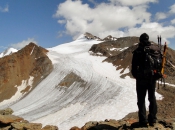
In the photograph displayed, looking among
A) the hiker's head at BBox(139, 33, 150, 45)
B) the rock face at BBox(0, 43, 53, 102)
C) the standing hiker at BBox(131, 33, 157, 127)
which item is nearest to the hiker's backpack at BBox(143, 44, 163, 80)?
the standing hiker at BBox(131, 33, 157, 127)

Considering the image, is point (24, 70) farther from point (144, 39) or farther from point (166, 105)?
point (144, 39)

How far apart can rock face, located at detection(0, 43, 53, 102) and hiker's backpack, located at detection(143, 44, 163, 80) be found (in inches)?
1743

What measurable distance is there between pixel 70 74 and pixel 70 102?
41.6 feet

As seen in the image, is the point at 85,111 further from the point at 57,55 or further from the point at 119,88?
the point at 57,55

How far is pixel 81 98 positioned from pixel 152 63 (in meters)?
27.9

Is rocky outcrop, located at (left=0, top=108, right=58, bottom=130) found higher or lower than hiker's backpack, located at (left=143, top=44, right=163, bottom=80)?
lower

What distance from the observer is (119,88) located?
35.3 metres

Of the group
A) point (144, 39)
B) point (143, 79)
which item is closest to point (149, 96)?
point (143, 79)

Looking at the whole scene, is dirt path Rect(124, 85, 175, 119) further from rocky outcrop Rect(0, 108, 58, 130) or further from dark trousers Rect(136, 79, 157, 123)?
dark trousers Rect(136, 79, 157, 123)

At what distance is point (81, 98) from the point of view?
3641cm

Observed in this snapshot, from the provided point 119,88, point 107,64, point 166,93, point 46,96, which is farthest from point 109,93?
point 107,64

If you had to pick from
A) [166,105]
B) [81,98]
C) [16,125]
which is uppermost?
[16,125]

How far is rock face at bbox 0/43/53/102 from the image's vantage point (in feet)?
176

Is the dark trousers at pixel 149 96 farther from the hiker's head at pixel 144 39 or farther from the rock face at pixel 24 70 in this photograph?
the rock face at pixel 24 70
